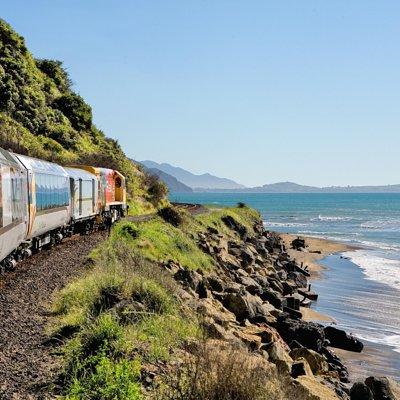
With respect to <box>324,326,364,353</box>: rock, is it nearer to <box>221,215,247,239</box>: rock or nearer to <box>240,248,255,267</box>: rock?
<box>240,248,255,267</box>: rock

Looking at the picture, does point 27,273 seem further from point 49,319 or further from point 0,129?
point 0,129

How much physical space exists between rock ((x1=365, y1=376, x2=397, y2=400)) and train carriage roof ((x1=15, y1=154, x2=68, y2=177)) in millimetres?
11932

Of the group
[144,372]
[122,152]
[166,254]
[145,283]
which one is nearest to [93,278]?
[145,283]

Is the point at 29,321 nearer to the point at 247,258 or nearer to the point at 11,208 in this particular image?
the point at 11,208

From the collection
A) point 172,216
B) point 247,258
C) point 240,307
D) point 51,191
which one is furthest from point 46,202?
point 247,258

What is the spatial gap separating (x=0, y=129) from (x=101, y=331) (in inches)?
1471

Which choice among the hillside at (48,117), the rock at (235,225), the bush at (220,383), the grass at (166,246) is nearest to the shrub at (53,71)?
the hillside at (48,117)

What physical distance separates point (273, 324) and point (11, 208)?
9929mm

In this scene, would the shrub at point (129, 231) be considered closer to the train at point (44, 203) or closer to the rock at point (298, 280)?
the train at point (44, 203)

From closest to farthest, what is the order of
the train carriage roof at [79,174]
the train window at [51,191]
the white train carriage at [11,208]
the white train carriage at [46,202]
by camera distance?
1. the white train carriage at [11,208]
2. the white train carriage at [46,202]
3. the train window at [51,191]
4. the train carriage roof at [79,174]

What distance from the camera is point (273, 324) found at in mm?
21547

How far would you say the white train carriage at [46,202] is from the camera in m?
20.5

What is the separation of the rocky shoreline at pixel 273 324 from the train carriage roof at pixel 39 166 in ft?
18.6

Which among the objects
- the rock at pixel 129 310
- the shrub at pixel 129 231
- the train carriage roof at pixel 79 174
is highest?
the train carriage roof at pixel 79 174
